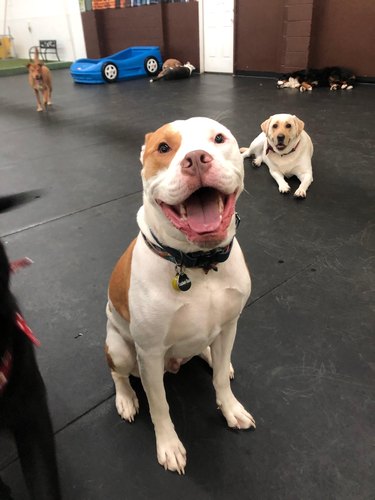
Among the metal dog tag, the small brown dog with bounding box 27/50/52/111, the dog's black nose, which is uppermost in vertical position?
the dog's black nose

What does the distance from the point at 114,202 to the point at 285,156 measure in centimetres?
151

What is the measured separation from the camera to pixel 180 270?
109cm

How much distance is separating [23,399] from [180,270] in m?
0.52

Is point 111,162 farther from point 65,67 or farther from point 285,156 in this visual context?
point 65,67

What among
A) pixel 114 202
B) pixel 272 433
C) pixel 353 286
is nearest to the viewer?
pixel 272 433

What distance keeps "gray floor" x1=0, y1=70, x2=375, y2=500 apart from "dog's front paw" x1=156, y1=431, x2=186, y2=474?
0.02 metres

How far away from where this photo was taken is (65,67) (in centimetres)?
1241

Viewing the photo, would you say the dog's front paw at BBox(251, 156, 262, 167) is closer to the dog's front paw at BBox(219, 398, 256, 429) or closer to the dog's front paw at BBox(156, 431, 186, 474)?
the dog's front paw at BBox(219, 398, 256, 429)

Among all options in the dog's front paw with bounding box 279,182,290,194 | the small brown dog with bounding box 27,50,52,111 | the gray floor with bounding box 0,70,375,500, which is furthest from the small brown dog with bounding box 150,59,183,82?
the dog's front paw with bounding box 279,182,290,194

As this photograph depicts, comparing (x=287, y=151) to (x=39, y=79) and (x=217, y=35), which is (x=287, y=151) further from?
(x=217, y=35)

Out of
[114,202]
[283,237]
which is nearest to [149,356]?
[283,237]

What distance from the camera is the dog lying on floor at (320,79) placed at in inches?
268

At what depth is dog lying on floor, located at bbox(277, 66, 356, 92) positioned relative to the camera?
6.80 meters

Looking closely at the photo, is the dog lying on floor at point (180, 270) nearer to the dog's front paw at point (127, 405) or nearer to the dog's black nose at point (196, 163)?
the dog's black nose at point (196, 163)
